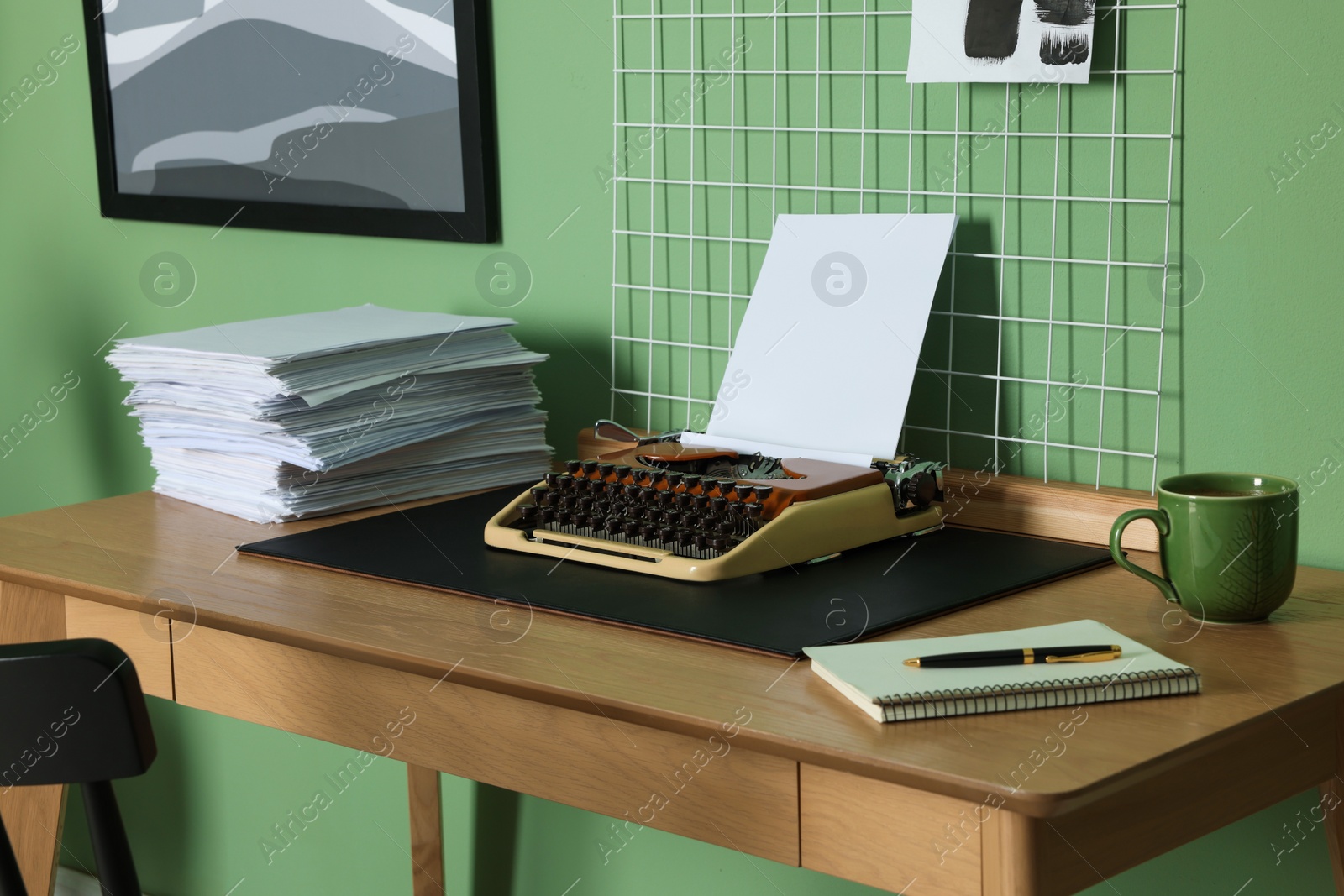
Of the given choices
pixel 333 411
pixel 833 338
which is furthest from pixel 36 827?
pixel 833 338

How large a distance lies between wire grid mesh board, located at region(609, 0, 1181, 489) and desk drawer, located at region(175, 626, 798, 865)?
50 cm

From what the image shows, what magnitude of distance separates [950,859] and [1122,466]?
23.2 inches

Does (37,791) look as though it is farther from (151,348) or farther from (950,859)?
(950,859)

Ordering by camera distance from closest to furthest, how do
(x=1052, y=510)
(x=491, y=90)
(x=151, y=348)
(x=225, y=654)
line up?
(x=225, y=654) → (x=1052, y=510) → (x=151, y=348) → (x=491, y=90)

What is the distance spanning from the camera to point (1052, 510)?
50.3 inches

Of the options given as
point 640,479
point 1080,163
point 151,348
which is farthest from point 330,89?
point 1080,163

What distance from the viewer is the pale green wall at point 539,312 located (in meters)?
1.16

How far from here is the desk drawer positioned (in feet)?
2.92

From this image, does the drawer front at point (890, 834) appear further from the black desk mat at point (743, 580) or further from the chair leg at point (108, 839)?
the chair leg at point (108, 839)

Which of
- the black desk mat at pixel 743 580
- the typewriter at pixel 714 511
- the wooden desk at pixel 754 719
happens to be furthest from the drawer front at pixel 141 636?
the typewriter at pixel 714 511

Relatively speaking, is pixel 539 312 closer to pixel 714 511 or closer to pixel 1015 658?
pixel 714 511

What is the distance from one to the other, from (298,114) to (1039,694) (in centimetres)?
140

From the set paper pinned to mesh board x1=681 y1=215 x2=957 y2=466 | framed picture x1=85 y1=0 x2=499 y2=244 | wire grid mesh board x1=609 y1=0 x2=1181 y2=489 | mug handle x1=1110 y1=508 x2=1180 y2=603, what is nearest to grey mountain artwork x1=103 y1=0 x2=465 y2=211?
framed picture x1=85 y1=0 x2=499 y2=244

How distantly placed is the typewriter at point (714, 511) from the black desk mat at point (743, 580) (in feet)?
0.04
